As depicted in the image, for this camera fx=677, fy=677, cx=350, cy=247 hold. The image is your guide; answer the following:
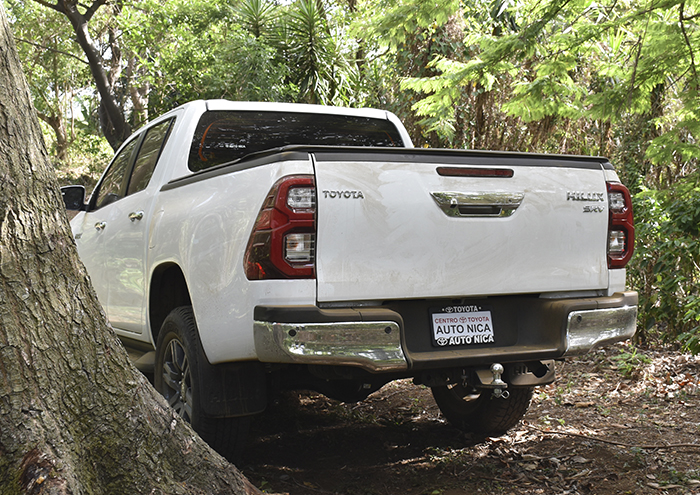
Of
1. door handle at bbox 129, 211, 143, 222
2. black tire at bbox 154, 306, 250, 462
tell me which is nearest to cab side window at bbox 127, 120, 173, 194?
door handle at bbox 129, 211, 143, 222

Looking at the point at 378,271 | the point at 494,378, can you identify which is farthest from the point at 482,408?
the point at 378,271

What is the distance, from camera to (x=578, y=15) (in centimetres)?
620

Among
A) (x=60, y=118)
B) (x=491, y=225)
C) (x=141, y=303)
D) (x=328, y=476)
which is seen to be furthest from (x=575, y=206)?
(x=60, y=118)

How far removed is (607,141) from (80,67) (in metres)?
21.4

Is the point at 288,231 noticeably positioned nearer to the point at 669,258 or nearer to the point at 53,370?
the point at 53,370

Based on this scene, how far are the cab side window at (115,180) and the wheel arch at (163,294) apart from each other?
113 cm

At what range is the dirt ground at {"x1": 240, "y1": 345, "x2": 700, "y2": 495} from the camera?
12.0 feet

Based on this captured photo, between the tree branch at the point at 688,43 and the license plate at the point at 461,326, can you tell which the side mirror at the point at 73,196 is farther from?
the tree branch at the point at 688,43

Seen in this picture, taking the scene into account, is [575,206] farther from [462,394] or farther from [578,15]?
[578,15]

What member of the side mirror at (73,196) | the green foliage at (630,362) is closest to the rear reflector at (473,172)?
the side mirror at (73,196)

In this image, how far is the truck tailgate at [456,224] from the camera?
9.62 feet

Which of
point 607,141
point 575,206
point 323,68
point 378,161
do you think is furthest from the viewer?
point 323,68

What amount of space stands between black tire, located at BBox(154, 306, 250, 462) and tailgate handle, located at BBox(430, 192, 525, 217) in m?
1.40

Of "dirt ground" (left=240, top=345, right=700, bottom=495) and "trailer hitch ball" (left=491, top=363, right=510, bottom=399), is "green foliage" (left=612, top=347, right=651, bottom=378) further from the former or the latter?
"trailer hitch ball" (left=491, top=363, right=510, bottom=399)
